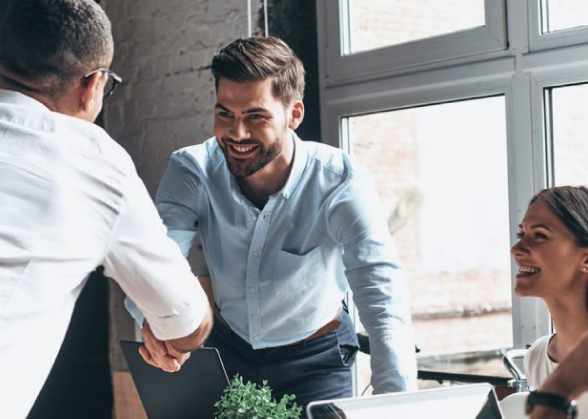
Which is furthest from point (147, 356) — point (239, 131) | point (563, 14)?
point (563, 14)

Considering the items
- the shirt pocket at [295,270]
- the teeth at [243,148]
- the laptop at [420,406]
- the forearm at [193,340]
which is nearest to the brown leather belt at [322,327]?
the shirt pocket at [295,270]

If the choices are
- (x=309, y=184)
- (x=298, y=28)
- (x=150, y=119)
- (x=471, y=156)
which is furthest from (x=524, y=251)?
(x=150, y=119)

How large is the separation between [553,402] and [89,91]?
1044 millimetres

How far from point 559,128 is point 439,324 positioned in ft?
3.11

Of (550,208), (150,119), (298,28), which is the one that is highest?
(298,28)

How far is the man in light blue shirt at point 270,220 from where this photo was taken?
8.66 ft

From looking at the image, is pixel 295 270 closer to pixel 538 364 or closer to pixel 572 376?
pixel 538 364

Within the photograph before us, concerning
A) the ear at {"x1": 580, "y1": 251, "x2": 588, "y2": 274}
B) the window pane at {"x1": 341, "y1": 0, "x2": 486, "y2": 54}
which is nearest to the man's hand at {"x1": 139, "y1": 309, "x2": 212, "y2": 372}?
the ear at {"x1": 580, "y1": 251, "x2": 588, "y2": 274}

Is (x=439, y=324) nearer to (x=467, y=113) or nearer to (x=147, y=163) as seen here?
(x=467, y=113)

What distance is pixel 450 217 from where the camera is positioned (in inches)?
129

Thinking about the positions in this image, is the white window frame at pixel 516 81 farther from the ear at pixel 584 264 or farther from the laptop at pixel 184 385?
the laptop at pixel 184 385

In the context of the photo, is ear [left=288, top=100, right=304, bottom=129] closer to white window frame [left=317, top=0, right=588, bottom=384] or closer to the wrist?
white window frame [left=317, top=0, right=588, bottom=384]

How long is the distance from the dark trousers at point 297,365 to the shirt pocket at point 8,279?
47.3 inches

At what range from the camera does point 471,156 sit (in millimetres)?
3160
